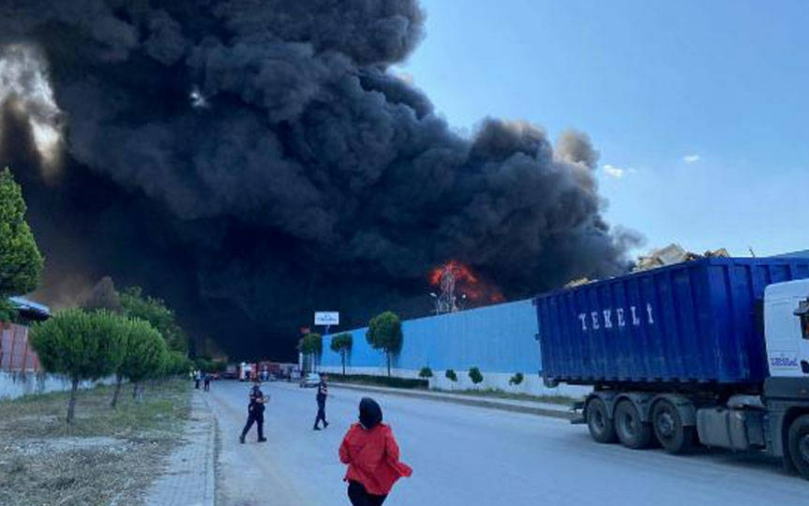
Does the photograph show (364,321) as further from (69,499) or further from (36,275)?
(69,499)

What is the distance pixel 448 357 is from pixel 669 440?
106ft

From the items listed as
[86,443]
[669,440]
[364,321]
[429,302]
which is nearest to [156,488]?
[86,443]

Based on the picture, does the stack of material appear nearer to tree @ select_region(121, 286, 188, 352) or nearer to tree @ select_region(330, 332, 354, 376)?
tree @ select_region(121, 286, 188, 352)

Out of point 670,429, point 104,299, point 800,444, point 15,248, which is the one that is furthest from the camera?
point 104,299

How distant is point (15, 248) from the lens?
674 inches

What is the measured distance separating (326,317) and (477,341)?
39723 mm

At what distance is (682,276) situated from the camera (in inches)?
460

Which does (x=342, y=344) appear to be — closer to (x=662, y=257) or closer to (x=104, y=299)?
(x=104, y=299)

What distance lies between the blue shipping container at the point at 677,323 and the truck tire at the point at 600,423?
46 centimetres

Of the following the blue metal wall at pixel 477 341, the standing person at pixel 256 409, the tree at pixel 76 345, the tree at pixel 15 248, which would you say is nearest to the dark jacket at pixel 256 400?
the standing person at pixel 256 409

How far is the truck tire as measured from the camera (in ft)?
45.1

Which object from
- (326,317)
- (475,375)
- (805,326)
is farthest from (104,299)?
(805,326)

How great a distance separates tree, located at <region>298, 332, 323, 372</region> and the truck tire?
6433cm

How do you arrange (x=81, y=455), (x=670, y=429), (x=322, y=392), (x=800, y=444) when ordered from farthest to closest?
1. (x=322, y=392)
2. (x=670, y=429)
3. (x=81, y=455)
4. (x=800, y=444)
